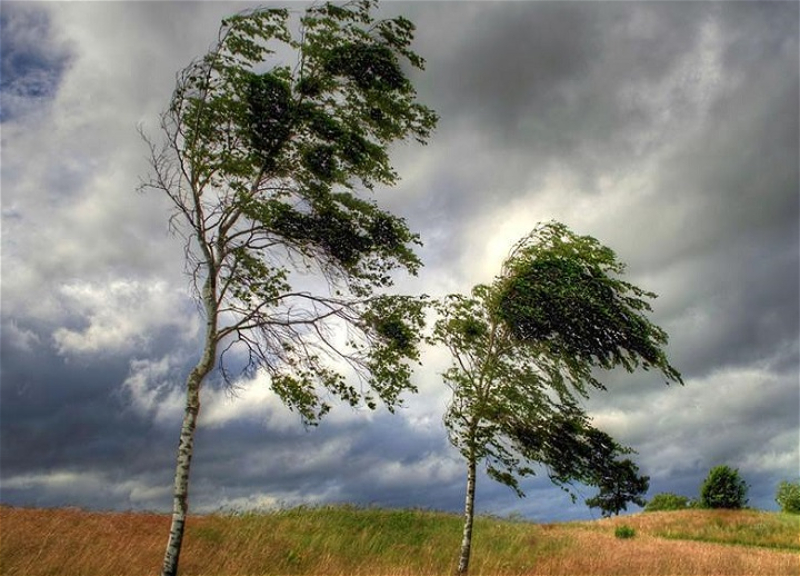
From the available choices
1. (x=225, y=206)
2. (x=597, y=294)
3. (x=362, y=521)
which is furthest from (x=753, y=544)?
(x=225, y=206)

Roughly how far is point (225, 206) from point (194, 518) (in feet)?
39.9

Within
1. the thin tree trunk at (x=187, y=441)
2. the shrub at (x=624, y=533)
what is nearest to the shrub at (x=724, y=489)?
the shrub at (x=624, y=533)

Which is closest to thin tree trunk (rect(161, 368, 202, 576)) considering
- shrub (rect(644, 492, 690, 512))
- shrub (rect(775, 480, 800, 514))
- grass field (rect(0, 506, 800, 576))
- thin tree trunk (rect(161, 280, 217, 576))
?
thin tree trunk (rect(161, 280, 217, 576))

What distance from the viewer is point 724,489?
39.0 meters

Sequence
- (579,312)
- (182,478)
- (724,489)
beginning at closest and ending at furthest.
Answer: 1. (182,478)
2. (579,312)
3. (724,489)

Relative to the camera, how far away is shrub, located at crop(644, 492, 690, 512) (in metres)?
54.2

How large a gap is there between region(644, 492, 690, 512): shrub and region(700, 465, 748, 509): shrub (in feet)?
50.7

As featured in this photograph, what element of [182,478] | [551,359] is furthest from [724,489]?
[182,478]

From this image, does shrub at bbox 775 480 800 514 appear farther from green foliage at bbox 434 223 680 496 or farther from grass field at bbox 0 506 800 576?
green foliage at bbox 434 223 680 496

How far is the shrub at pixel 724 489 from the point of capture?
127 ft

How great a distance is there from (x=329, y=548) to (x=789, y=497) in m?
38.7

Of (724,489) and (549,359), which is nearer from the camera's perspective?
(549,359)

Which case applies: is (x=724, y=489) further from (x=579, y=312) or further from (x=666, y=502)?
(x=579, y=312)

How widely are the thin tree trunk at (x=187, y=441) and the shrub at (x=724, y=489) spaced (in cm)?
3838
